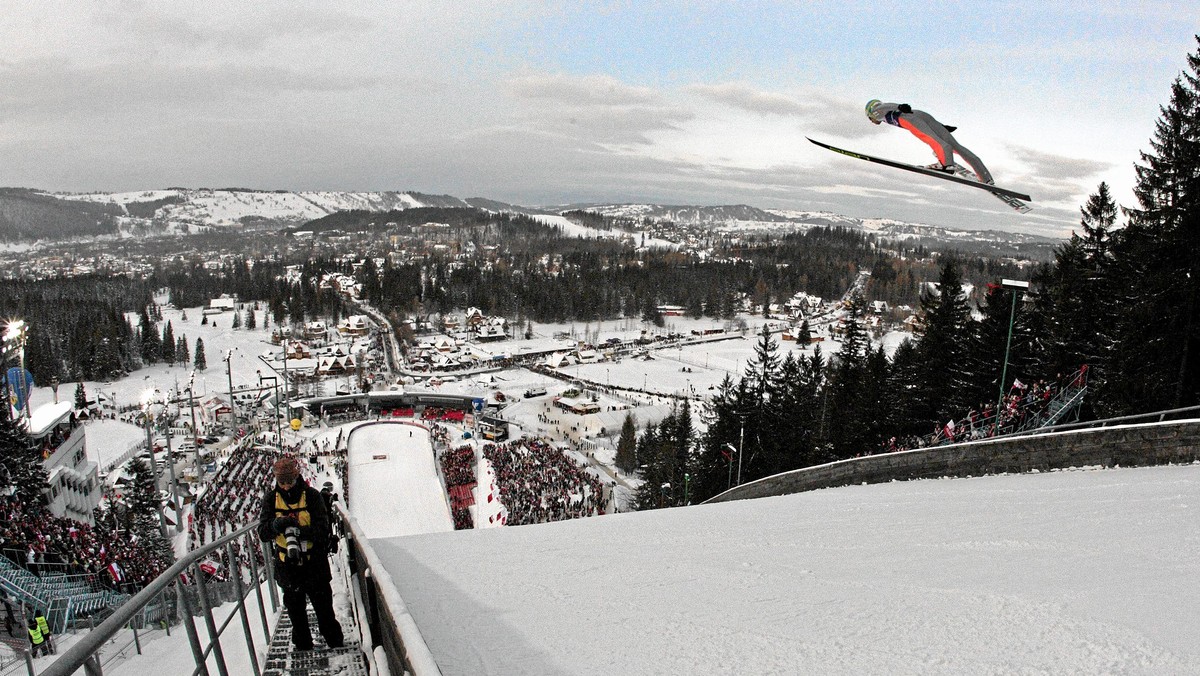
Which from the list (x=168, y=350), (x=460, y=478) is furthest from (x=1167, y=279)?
(x=168, y=350)

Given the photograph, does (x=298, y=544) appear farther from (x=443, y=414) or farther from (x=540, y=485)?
(x=443, y=414)

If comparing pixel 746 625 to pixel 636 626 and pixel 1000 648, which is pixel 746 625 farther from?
pixel 1000 648

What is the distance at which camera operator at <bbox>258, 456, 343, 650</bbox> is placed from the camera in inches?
145

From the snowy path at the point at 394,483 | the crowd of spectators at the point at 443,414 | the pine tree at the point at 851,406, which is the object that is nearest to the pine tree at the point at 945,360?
the pine tree at the point at 851,406

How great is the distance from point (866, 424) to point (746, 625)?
1813 centimetres

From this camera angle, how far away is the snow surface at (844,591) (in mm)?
2998

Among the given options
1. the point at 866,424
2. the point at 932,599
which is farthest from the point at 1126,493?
the point at 866,424

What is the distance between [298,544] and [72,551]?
11.4 metres

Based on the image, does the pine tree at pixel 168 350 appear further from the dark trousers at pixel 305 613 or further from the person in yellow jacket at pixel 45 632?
the dark trousers at pixel 305 613

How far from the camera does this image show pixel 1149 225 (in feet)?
39.6

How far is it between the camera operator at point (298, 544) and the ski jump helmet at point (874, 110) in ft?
26.2

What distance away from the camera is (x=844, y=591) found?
4.04 m

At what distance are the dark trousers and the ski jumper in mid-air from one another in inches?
323

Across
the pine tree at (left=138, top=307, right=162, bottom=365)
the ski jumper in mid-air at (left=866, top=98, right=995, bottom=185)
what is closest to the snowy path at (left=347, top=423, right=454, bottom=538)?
the ski jumper in mid-air at (left=866, top=98, right=995, bottom=185)
